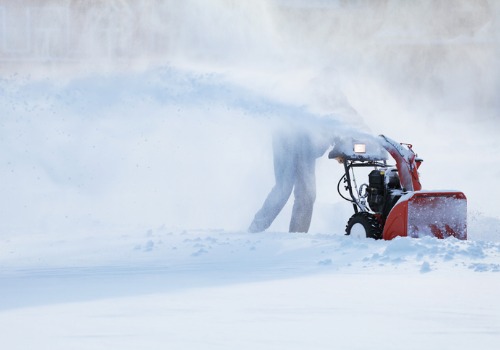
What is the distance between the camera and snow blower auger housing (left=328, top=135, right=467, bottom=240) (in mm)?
7691

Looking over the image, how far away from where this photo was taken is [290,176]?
9.41 metres

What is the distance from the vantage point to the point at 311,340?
4.20 metres

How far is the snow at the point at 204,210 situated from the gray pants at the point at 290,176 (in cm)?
31

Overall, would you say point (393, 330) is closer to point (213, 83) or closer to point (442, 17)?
point (213, 83)

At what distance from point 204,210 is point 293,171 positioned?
194 cm

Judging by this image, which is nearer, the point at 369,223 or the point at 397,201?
the point at 397,201

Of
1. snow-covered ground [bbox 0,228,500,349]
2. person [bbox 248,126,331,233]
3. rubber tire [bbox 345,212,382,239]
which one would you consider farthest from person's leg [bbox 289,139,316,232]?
rubber tire [bbox 345,212,382,239]

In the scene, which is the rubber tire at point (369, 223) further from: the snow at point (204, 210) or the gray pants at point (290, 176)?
the gray pants at point (290, 176)

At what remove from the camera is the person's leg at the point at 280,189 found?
9.38 meters

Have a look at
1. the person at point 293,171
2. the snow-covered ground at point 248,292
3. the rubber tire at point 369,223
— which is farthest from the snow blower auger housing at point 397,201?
the person at point 293,171

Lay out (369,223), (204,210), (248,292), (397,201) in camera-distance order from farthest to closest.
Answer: (204,210) → (369,223) → (397,201) → (248,292)

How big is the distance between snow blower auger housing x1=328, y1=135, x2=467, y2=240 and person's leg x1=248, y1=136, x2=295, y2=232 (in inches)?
47.4

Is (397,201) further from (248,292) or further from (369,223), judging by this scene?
(248,292)

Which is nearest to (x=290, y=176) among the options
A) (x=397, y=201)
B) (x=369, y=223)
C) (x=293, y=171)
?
(x=293, y=171)
